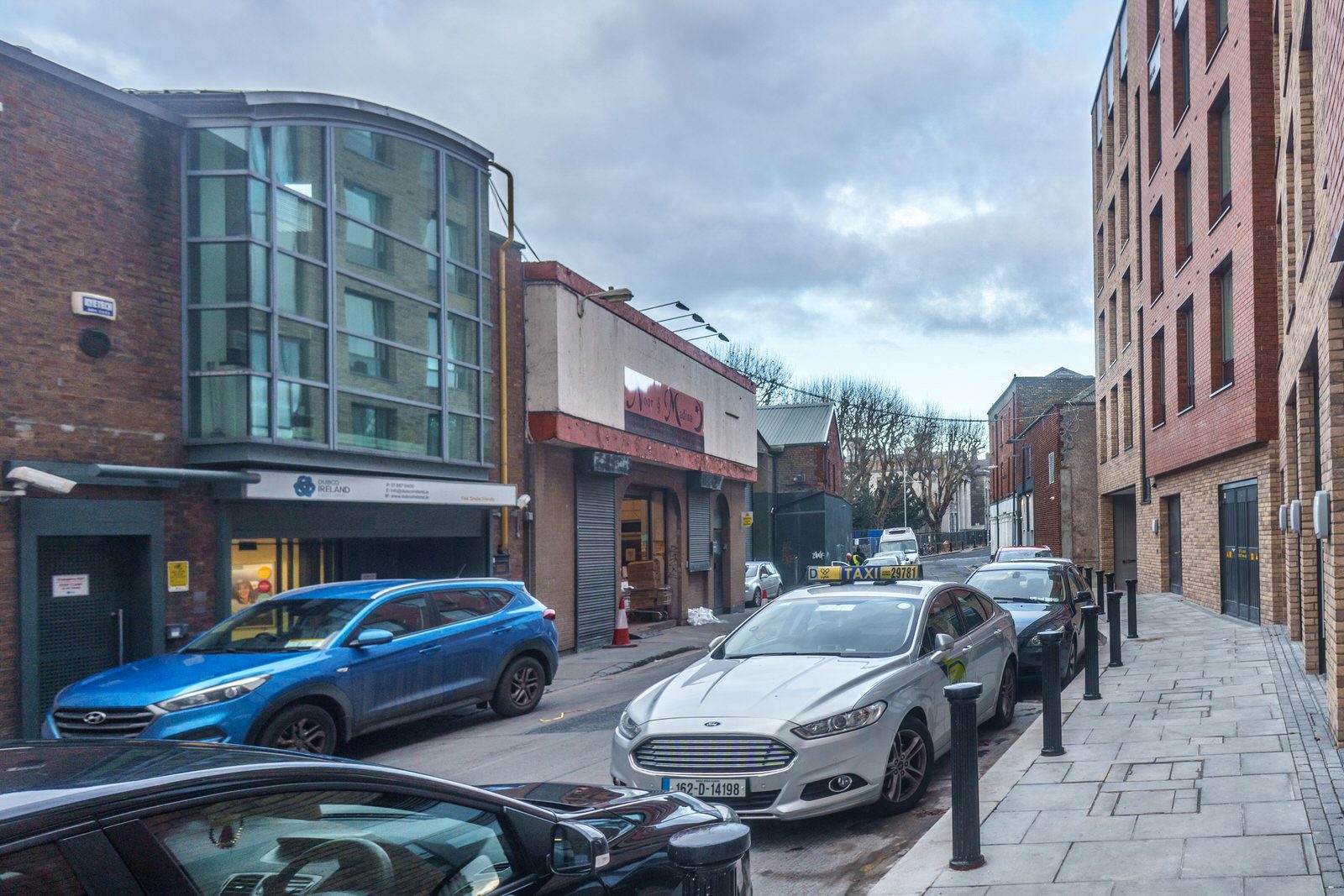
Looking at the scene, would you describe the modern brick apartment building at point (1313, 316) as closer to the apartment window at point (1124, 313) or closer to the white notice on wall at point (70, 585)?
the white notice on wall at point (70, 585)

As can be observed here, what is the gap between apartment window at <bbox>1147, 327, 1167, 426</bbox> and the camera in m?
24.1

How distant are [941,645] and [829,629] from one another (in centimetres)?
81

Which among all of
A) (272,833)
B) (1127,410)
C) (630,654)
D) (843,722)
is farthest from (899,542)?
(272,833)

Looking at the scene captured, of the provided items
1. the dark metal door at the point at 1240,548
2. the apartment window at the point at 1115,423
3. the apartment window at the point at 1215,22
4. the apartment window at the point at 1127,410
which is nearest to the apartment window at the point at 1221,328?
the dark metal door at the point at 1240,548

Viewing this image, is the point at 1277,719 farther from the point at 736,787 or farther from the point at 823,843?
the point at 736,787

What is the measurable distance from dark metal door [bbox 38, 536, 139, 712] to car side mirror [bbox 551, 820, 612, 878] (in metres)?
9.59

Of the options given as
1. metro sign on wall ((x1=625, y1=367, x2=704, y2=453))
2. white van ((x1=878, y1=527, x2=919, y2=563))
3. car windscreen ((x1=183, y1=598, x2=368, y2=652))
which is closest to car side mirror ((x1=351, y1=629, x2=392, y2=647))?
car windscreen ((x1=183, y1=598, x2=368, y2=652))

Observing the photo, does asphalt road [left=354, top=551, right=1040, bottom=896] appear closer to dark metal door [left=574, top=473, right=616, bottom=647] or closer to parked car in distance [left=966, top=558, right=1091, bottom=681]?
parked car in distance [left=966, top=558, right=1091, bottom=681]

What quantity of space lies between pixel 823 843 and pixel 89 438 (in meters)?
8.70

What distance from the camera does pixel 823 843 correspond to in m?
6.28

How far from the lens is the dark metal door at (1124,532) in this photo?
34.0 metres

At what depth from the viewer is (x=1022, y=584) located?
13453mm

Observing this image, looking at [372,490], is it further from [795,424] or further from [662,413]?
[795,424]

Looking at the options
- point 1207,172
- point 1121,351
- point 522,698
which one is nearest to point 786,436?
point 1121,351
